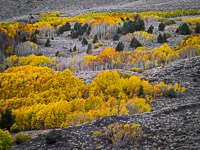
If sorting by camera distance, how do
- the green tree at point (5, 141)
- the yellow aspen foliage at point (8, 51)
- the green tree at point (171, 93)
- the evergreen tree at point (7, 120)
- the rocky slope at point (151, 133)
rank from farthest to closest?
1. the yellow aspen foliage at point (8, 51)
2. the green tree at point (171, 93)
3. the evergreen tree at point (7, 120)
4. the green tree at point (5, 141)
5. the rocky slope at point (151, 133)

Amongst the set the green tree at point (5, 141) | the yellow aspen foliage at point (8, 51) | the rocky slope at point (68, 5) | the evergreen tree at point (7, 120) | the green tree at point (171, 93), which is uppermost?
the rocky slope at point (68, 5)

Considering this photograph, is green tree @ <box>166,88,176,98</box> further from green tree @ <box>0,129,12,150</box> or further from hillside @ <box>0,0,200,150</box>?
green tree @ <box>0,129,12,150</box>

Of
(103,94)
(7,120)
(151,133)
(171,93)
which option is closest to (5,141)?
(7,120)

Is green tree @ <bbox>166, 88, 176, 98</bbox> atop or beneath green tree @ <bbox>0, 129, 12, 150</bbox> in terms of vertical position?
beneath

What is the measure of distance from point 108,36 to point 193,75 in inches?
1058

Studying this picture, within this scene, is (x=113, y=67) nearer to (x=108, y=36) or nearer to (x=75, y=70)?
(x=75, y=70)

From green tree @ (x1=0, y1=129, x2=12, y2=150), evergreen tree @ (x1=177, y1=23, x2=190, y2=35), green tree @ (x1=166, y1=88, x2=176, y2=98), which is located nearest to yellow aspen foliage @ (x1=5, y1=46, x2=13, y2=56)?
evergreen tree @ (x1=177, y1=23, x2=190, y2=35)

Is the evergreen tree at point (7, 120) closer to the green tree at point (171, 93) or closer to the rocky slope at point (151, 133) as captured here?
the rocky slope at point (151, 133)

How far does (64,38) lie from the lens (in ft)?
154

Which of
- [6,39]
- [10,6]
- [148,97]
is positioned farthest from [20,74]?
[10,6]

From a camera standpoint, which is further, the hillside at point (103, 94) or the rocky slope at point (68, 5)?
the rocky slope at point (68, 5)

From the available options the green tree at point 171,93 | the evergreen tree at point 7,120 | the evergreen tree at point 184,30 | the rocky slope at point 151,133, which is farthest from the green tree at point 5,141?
the evergreen tree at point 184,30

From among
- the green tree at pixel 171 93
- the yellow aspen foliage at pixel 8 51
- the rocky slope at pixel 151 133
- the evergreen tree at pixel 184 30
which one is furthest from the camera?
the evergreen tree at pixel 184 30

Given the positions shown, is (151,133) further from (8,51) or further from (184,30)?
(8,51)
